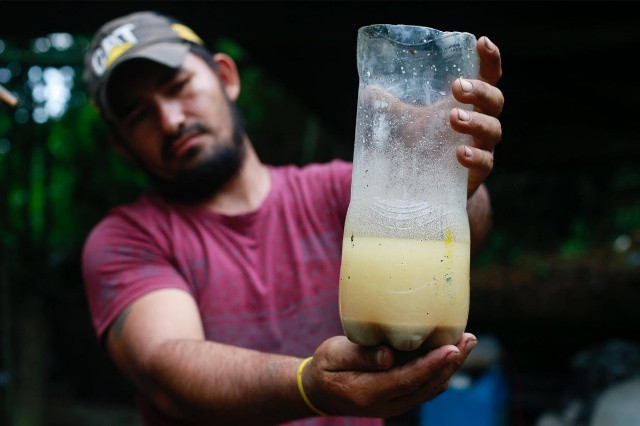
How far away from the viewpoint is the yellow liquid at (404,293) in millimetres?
1339

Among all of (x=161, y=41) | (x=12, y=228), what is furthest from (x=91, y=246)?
(x=12, y=228)

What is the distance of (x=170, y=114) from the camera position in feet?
7.46

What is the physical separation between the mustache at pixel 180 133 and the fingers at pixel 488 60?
1.04 m

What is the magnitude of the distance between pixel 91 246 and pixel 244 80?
4.71 metres

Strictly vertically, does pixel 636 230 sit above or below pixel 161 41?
below

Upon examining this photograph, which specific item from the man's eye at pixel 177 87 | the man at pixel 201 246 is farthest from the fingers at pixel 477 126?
the man's eye at pixel 177 87

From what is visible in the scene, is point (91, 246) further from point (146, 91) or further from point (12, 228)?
point (12, 228)

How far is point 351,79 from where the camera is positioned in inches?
179

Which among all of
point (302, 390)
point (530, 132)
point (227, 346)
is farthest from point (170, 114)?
point (530, 132)

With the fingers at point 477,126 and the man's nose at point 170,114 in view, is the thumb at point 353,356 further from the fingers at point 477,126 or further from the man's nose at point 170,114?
the man's nose at point 170,114

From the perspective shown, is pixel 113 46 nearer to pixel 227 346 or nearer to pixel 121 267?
pixel 121 267

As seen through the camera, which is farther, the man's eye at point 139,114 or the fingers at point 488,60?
the man's eye at point 139,114

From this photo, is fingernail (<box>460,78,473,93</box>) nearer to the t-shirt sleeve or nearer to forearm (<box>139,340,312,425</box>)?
forearm (<box>139,340,312,425</box>)

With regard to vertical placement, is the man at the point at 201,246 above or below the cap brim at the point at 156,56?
below
